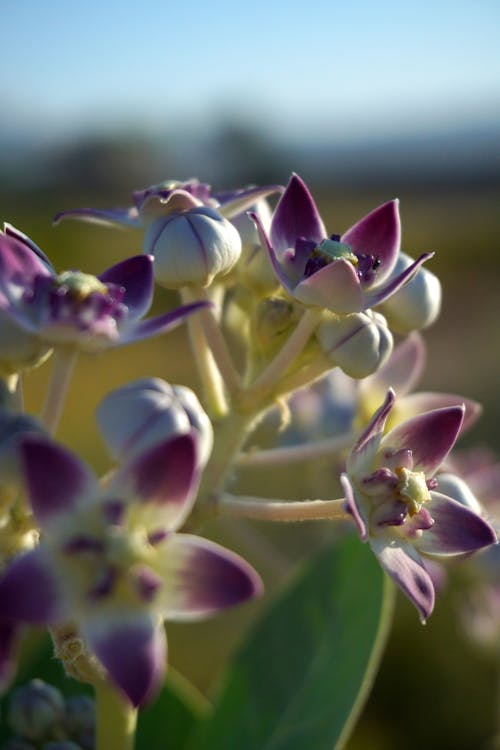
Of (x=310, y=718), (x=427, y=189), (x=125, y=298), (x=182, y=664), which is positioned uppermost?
(x=125, y=298)

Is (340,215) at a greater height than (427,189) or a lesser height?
greater

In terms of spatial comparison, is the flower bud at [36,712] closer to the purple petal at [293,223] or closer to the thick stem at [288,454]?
the thick stem at [288,454]

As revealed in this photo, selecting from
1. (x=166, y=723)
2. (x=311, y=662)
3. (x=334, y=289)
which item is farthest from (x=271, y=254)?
(x=166, y=723)

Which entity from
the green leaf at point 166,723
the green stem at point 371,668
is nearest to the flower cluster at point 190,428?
the green stem at point 371,668

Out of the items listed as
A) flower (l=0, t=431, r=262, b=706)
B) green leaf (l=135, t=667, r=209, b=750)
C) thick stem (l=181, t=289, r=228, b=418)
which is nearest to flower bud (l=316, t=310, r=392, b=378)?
thick stem (l=181, t=289, r=228, b=418)

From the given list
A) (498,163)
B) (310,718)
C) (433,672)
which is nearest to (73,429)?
(433,672)

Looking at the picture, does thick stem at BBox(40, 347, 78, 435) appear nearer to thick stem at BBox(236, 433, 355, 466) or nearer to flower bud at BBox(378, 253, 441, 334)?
thick stem at BBox(236, 433, 355, 466)

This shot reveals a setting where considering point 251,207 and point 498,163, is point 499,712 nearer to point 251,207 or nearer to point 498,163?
point 251,207
